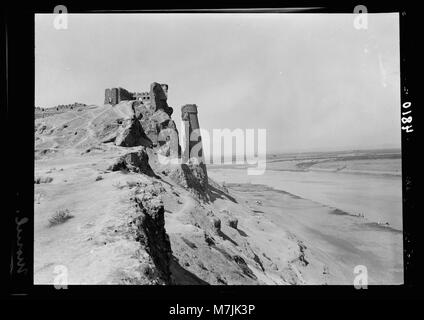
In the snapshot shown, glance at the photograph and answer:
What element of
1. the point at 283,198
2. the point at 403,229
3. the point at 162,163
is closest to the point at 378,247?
the point at 403,229

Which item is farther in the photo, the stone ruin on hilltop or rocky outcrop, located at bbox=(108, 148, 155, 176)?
the stone ruin on hilltop

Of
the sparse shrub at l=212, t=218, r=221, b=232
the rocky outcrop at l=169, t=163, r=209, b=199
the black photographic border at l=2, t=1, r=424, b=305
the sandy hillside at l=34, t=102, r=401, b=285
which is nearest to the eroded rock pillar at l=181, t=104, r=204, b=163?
the sandy hillside at l=34, t=102, r=401, b=285

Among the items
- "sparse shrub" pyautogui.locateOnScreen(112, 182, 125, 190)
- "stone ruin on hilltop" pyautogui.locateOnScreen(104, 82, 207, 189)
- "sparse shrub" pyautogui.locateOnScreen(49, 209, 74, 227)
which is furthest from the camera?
"stone ruin on hilltop" pyautogui.locateOnScreen(104, 82, 207, 189)

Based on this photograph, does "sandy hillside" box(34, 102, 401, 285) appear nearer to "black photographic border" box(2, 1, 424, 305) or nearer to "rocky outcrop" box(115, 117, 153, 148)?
"rocky outcrop" box(115, 117, 153, 148)

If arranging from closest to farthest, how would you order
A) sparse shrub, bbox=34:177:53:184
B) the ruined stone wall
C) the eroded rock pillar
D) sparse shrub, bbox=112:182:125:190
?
sparse shrub, bbox=34:177:53:184
sparse shrub, bbox=112:182:125:190
the eroded rock pillar
the ruined stone wall

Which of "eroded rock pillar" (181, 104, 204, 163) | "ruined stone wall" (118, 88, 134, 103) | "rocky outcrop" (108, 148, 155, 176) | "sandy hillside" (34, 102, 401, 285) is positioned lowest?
"sandy hillside" (34, 102, 401, 285)

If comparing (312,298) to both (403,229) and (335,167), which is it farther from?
(335,167)

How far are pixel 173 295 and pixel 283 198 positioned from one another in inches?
435

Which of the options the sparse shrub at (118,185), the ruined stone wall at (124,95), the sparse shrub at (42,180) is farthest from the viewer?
the ruined stone wall at (124,95)

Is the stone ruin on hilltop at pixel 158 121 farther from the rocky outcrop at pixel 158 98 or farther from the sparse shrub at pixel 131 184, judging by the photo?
the sparse shrub at pixel 131 184

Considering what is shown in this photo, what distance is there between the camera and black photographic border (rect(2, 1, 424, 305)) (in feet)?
19.4
